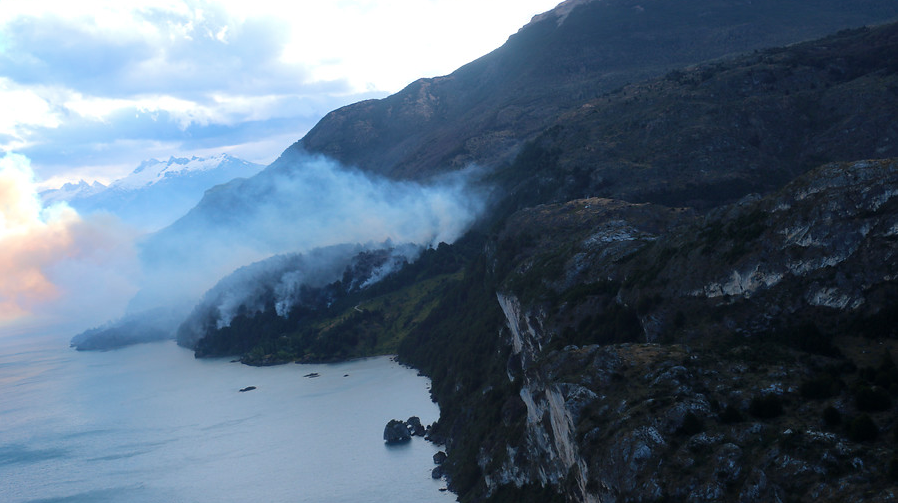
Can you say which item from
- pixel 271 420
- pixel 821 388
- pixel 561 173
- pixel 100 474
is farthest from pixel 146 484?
pixel 561 173

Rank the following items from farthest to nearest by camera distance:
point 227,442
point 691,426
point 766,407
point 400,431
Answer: point 227,442
point 400,431
point 691,426
point 766,407

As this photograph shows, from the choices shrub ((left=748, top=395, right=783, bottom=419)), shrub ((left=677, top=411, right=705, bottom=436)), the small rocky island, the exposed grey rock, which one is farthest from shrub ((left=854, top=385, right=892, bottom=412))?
the exposed grey rock

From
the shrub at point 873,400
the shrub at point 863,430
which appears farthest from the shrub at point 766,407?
the shrub at point 863,430

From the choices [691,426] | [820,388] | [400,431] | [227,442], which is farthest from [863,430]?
[227,442]

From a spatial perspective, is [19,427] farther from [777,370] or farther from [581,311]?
[777,370]

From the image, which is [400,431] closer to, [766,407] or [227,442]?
[227,442]

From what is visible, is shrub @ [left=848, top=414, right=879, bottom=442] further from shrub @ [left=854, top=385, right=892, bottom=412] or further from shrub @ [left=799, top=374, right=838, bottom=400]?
shrub @ [left=799, top=374, right=838, bottom=400]
